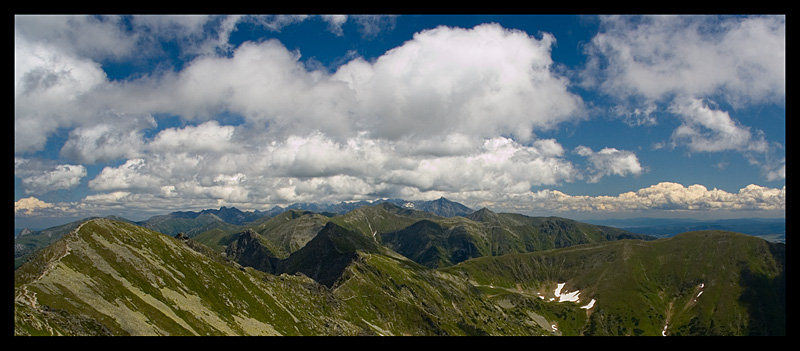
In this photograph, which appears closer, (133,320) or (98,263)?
(133,320)
